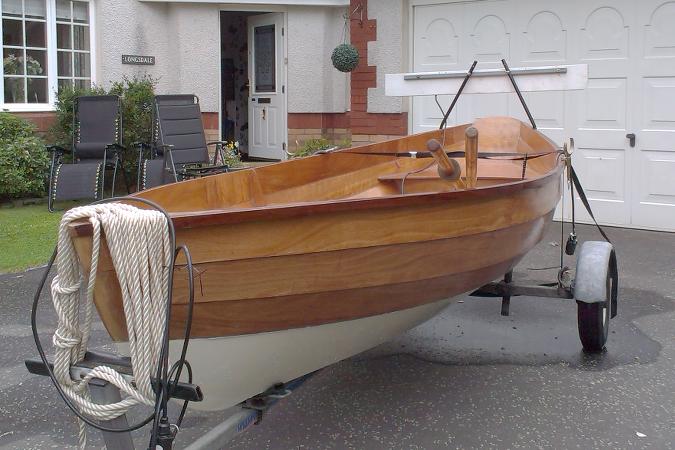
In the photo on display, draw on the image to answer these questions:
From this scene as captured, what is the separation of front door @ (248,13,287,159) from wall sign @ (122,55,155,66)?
1.88m

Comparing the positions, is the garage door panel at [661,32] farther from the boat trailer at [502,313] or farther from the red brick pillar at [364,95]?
the boat trailer at [502,313]

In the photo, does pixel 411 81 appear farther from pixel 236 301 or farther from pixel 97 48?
pixel 97 48

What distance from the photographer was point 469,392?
13.3 feet

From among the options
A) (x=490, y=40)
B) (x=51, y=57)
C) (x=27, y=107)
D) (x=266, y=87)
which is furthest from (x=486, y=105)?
(x=27, y=107)

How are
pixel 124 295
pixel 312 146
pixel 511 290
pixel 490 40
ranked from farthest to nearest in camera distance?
pixel 312 146 < pixel 490 40 < pixel 511 290 < pixel 124 295

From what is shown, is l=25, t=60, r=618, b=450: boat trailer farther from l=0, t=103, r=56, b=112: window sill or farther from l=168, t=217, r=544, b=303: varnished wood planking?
l=0, t=103, r=56, b=112: window sill

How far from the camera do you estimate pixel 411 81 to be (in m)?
5.57

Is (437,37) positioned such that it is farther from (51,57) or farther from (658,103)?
(51,57)

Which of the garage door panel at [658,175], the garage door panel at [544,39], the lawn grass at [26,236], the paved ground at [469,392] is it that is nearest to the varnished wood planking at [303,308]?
the paved ground at [469,392]

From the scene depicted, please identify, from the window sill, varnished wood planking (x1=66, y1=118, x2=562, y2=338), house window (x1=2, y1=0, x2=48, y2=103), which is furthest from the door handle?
house window (x1=2, y1=0, x2=48, y2=103)

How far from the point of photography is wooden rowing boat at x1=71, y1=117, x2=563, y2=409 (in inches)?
105

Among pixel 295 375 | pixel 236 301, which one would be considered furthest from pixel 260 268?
pixel 295 375

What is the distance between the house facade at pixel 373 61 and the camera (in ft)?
26.1

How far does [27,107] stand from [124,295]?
8376mm
